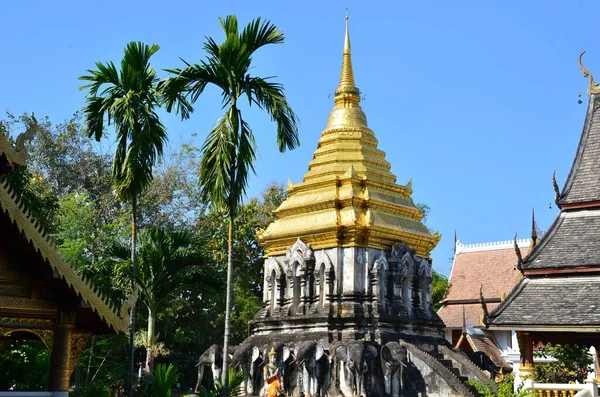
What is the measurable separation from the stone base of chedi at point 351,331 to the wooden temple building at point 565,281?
432cm

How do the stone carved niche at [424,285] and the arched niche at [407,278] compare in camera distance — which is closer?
the arched niche at [407,278]

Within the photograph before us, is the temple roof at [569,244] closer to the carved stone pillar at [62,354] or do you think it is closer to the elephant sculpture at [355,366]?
the elephant sculpture at [355,366]

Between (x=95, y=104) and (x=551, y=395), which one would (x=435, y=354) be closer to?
(x=551, y=395)

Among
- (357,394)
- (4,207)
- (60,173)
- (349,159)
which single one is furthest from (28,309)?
(60,173)

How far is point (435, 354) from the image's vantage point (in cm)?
2242

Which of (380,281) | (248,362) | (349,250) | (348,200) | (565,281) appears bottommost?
(248,362)

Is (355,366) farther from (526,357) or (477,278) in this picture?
(477,278)

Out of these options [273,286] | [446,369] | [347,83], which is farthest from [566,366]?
→ [347,83]

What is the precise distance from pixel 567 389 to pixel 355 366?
6650 mm

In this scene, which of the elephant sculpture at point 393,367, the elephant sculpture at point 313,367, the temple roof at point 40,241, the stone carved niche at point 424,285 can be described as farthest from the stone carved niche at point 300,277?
the temple roof at point 40,241

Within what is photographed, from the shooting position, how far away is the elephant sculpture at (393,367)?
20.7 meters

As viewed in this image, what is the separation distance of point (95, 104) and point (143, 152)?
64.1 inches

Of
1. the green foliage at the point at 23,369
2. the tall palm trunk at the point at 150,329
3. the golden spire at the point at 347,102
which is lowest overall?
the green foliage at the point at 23,369

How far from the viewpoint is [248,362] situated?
23.0 metres
